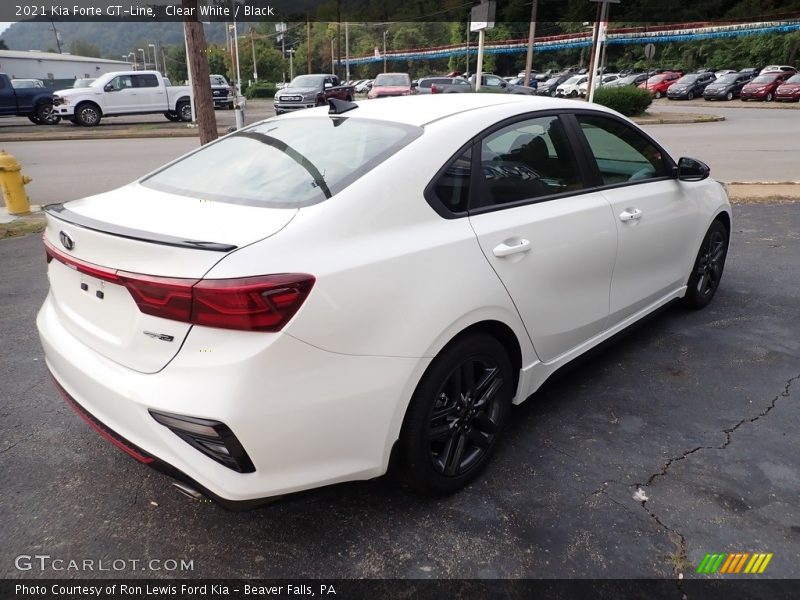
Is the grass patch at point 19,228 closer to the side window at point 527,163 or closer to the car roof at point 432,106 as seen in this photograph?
the car roof at point 432,106

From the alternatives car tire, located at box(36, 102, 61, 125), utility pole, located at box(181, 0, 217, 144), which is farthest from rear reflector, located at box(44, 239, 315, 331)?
car tire, located at box(36, 102, 61, 125)

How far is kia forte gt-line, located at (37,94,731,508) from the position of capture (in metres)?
1.94

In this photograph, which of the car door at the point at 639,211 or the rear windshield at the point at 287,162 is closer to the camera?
the rear windshield at the point at 287,162

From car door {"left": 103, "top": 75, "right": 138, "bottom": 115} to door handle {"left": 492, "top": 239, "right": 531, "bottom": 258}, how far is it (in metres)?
24.1

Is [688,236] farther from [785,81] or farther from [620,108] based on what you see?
[785,81]

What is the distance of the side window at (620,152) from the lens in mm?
3410

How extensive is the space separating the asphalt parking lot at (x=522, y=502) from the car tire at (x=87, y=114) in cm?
2203

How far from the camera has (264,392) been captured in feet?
6.26

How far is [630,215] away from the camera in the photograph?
3.40 metres

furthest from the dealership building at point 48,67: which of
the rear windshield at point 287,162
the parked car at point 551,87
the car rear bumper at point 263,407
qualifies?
the car rear bumper at point 263,407

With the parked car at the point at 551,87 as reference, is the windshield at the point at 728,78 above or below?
above

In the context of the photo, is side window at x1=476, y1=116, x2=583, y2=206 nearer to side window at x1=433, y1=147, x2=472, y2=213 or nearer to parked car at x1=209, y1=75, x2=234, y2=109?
side window at x1=433, y1=147, x2=472, y2=213

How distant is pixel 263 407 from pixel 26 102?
84.7 ft

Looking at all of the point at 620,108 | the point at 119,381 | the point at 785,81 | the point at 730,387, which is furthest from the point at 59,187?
the point at 785,81
